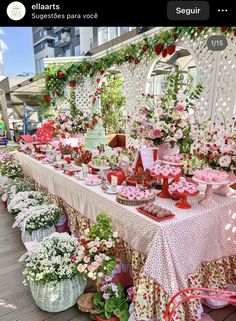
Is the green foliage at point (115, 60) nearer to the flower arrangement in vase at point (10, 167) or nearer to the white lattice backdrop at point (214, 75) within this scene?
the white lattice backdrop at point (214, 75)

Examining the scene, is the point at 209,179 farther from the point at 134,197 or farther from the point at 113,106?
the point at 113,106

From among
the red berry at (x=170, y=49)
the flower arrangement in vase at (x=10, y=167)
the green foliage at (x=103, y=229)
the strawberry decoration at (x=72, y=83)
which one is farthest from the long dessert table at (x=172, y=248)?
the strawberry decoration at (x=72, y=83)

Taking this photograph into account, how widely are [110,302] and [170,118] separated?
131 cm

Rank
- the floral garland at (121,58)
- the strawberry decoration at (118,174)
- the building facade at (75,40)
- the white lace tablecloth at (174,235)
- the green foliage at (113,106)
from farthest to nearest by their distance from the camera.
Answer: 1. the green foliage at (113,106)
2. the building facade at (75,40)
3. the floral garland at (121,58)
4. the strawberry decoration at (118,174)
5. the white lace tablecloth at (174,235)

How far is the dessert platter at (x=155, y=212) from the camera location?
4.26ft

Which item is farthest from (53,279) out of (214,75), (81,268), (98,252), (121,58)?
(121,58)

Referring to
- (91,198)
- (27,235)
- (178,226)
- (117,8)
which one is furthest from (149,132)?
(27,235)

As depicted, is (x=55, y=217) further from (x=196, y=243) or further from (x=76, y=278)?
(x=196, y=243)

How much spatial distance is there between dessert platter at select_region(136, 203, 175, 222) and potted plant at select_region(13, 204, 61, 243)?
1.15 meters

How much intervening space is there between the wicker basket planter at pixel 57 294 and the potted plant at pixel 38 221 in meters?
0.69

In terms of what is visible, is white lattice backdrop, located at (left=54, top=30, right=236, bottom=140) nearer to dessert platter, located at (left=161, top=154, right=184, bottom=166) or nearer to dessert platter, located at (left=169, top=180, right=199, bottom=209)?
dessert platter, located at (left=161, top=154, right=184, bottom=166)

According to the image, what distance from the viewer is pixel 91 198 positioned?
1.83 m

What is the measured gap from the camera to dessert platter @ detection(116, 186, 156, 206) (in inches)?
59.3

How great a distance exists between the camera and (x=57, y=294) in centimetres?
153
